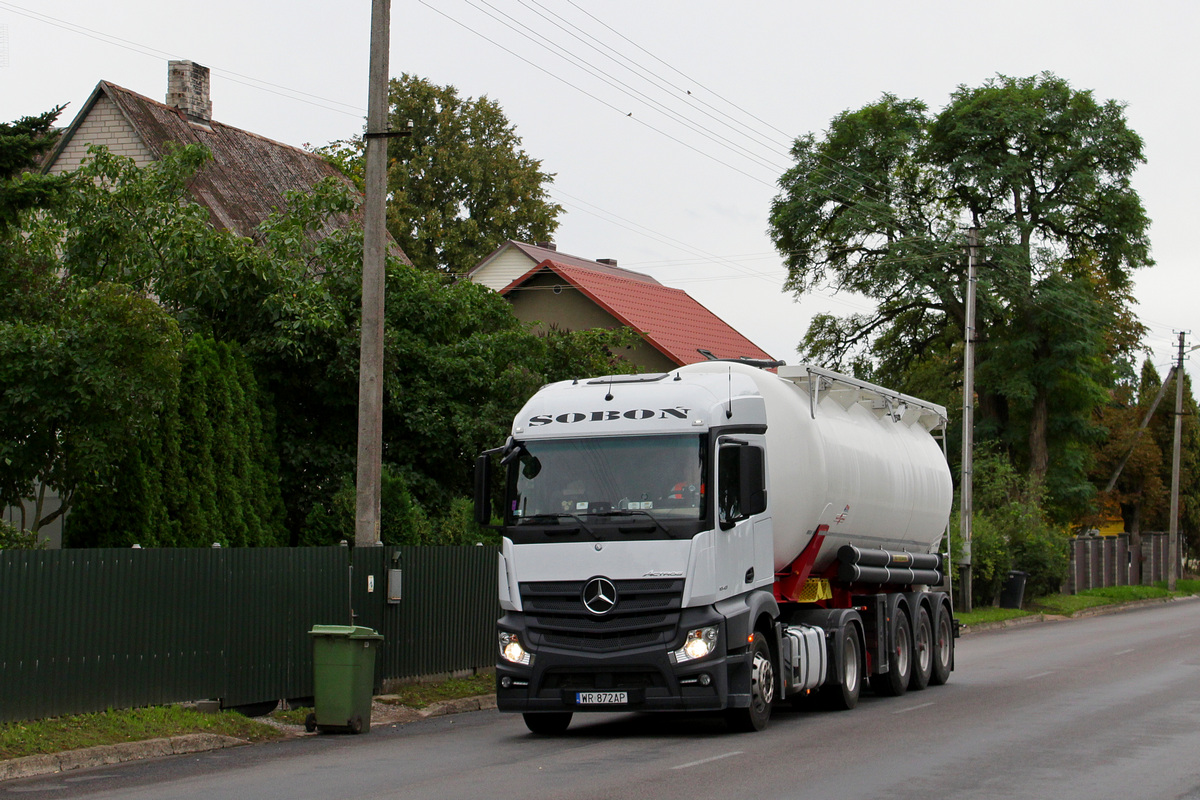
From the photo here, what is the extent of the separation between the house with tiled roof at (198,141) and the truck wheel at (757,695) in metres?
17.6


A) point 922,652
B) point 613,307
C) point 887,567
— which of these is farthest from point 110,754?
point 613,307

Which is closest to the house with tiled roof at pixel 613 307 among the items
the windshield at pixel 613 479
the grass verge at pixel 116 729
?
the windshield at pixel 613 479

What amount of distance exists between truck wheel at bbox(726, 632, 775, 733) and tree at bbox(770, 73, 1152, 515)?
3230 centimetres

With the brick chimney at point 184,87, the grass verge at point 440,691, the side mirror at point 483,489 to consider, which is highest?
the brick chimney at point 184,87

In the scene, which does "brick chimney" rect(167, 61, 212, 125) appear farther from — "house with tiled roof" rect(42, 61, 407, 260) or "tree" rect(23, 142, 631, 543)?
"tree" rect(23, 142, 631, 543)

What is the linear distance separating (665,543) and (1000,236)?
34915 mm

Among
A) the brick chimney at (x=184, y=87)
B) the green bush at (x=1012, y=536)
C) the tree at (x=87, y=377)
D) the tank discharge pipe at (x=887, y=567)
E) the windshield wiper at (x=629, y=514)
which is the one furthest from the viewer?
the green bush at (x=1012, y=536)

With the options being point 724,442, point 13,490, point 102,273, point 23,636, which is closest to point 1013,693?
point 724,442

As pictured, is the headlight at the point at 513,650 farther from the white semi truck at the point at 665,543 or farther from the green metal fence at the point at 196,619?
the green metal fence at the point at 196,619

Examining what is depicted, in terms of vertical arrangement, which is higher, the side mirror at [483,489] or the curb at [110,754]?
the side mirror at [483,489]

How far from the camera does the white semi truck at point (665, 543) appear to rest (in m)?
12.6

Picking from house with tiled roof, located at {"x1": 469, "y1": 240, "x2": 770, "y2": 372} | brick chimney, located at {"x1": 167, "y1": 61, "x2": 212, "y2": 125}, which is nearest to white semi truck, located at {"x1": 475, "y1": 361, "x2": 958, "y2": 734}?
brick chimney, located at {"x1": 167, "y1": 61, "x2": 212, "y2": 125}

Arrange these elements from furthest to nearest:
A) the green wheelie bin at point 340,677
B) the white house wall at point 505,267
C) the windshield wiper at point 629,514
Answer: the white house wall at point 505,267 < the green wheelie bin at point 340,677 < the windshield wiper at point 629,514

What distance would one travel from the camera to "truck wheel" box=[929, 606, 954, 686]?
18969mm
